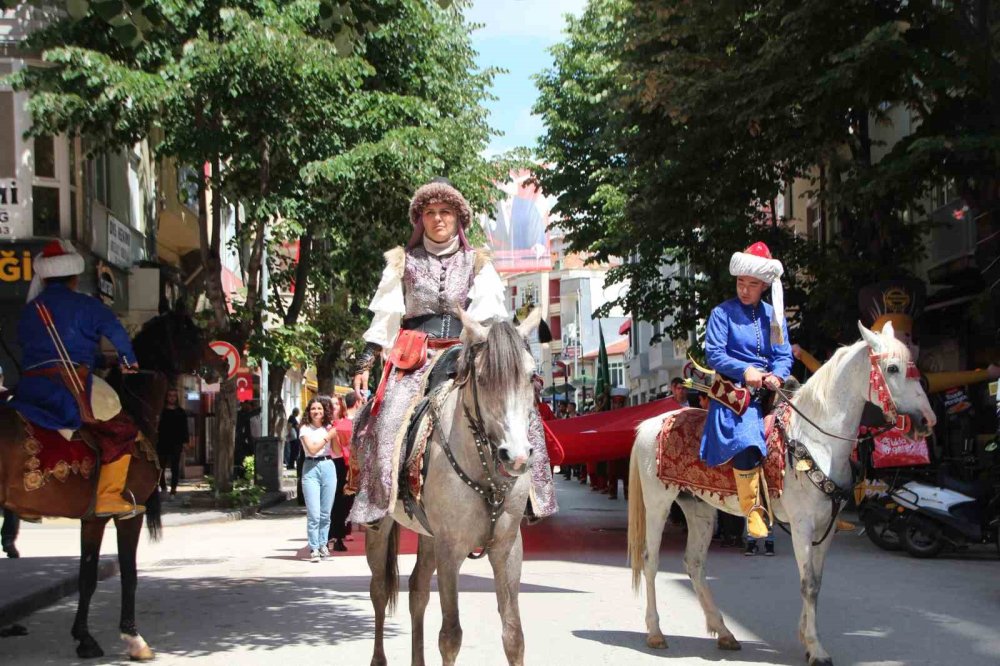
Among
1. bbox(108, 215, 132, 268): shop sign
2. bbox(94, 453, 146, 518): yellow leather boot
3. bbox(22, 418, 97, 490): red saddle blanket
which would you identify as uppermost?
bbox(108, 215, 132, 268): shop sign

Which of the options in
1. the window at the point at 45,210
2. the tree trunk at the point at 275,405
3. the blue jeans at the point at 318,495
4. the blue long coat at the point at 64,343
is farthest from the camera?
the tree trunk at the point at 275,405

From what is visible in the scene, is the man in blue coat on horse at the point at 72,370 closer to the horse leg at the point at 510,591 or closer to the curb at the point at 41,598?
the curb at the point at 41,598

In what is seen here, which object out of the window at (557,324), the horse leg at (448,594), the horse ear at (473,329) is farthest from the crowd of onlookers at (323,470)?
the window at (557,324)

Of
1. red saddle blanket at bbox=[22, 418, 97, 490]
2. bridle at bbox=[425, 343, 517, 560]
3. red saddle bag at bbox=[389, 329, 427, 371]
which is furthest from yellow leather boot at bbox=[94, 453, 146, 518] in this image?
bridle at bbox=[425, 343, 517, 560]

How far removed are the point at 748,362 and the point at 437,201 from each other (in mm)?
2537

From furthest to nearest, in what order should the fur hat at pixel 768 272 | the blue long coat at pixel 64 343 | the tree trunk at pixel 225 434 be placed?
the tree trunk at pixel 225 434, the fur hat at pixel 768 272, the blue long coat at pixel 64 343

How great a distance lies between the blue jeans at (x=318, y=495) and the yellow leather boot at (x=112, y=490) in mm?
5905

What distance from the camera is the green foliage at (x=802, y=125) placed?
53.7ft

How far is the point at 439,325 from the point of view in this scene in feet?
23.1

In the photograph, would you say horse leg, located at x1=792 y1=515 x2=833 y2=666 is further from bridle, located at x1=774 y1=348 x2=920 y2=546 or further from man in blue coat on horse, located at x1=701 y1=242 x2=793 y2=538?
man in blue coat on horse, located at x1=701 y1=242 x2=793 y2=538

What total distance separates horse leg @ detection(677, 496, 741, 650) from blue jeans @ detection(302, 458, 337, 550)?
20.8 feet

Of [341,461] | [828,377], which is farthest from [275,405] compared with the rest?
[828,377]

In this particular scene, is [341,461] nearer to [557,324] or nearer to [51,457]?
[51,457]

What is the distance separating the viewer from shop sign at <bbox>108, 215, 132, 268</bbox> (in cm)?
2334
